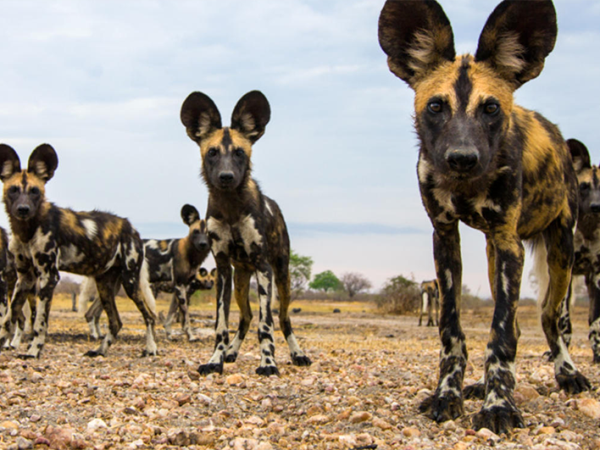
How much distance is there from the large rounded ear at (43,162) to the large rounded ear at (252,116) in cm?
280

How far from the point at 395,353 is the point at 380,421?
4.83 metres

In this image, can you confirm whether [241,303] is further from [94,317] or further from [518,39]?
[94,317]

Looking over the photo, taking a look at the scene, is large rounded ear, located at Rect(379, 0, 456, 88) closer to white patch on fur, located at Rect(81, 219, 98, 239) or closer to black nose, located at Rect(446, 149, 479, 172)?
black nose, located at Rect(446, 149, 479, 172)

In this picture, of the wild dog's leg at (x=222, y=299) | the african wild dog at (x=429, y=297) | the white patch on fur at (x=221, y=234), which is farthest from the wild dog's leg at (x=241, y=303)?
the african wild dog at (x=429, y=297)

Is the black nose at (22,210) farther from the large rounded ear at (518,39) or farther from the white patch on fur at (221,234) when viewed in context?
the large rounded ear at (518,39)

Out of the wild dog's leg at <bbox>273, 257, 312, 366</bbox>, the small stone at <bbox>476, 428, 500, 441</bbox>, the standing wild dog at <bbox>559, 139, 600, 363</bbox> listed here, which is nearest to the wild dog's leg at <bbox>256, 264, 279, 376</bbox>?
the wild dog's leg at <bbox>273, 257, 312, 366</bbox>

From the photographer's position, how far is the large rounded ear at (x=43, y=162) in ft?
25.9

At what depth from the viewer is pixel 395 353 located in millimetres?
8258

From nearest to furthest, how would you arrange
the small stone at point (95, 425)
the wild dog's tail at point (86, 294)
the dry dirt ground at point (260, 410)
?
the dry dirt ground at point (260, 410) → the small stone at point (95, 425) → the wild dog's tail at point (86, 294)

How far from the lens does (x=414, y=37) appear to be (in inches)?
147

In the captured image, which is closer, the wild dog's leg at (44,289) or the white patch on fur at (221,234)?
the white patch on fur at (221,234)

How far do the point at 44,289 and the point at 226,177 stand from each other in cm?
301

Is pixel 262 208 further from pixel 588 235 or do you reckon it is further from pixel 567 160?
pixel 588 235

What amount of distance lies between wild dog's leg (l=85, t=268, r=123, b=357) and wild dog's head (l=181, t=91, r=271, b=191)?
272 centimetres
